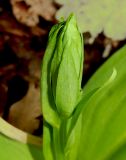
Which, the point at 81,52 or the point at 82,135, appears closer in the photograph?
the point at 81,52

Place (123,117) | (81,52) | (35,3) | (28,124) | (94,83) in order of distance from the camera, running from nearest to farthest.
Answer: (81,52)
(123,117)
(94,83)
(28,124)
(35,3)

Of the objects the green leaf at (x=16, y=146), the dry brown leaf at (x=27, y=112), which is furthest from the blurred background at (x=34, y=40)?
the green leaf at (x=16, y=146)

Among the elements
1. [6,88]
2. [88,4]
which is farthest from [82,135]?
[88,4]

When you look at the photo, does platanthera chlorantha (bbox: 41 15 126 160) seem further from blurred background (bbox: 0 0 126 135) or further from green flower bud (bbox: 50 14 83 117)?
blurred background (bbox: 0 0 126 135)

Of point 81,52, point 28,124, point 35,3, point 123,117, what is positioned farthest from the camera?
point 35,3

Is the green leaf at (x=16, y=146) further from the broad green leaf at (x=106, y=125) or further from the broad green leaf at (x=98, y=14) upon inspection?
the broad green leaf at (x=98, y=14)

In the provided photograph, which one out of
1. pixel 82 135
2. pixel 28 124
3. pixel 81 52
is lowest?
pixel 28 124

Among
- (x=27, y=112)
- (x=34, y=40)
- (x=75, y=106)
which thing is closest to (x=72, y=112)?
(x=75, y=106)

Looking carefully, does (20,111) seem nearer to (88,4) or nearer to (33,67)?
(33,67)
